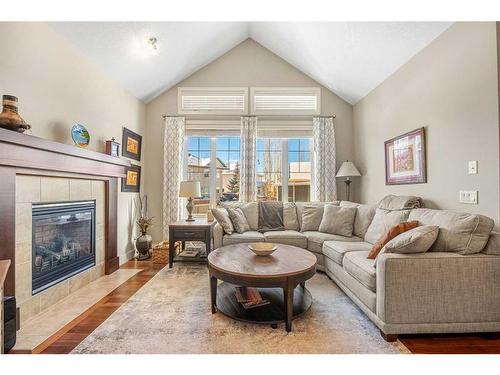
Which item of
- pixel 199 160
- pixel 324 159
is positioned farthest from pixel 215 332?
pixel 324 159

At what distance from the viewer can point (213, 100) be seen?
450 centimetres

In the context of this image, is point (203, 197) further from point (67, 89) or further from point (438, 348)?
point (438, 348)

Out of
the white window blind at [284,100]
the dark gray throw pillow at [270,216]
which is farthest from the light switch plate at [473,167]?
the white window blind at [284,100]

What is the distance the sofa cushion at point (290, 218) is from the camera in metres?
3.88

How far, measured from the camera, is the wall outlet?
213cm

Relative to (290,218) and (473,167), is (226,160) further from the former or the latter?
(473,167)

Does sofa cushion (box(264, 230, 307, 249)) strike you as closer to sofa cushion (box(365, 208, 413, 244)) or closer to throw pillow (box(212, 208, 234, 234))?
throw pillow (box(212, 208, 234, 234))

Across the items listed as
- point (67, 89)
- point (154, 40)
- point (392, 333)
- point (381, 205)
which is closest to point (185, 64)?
point (154, 40)

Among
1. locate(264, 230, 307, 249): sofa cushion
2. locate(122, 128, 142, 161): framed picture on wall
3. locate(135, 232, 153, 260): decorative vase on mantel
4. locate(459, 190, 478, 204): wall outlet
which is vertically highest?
locate(122, 128, 142, 161): framed picture on wall

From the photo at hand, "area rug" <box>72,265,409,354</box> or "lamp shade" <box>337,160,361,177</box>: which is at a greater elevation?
"lamp shade" <box>337,160,361,177</box>

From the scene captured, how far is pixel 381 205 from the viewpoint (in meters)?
3.11

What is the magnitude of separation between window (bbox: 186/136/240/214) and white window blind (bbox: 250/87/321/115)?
743 millimetres

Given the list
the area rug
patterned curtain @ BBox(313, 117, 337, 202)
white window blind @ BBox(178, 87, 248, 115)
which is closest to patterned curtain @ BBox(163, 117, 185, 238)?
white window blind @ BBox(178, 87, 248, 115)

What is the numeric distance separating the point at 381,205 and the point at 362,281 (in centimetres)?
139
